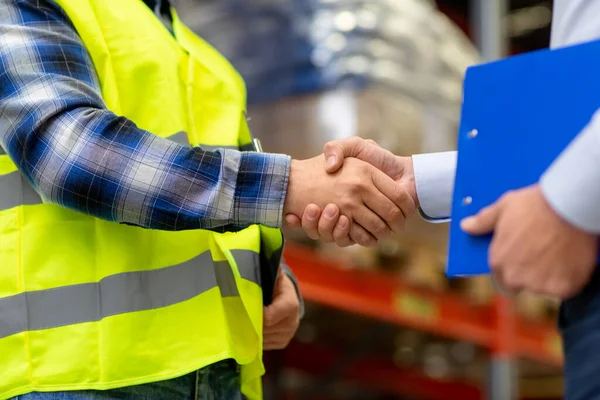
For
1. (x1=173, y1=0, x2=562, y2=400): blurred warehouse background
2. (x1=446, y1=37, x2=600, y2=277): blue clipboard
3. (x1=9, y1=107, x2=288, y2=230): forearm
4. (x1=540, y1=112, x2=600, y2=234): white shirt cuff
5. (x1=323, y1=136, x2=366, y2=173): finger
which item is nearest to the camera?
(x1=540, y1=112, x2=600, y2=234): white shirt cuff

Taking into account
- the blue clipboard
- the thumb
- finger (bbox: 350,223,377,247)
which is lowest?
finger (bbox: 350,223,377,247)

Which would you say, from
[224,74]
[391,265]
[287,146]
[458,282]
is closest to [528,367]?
[458,282]

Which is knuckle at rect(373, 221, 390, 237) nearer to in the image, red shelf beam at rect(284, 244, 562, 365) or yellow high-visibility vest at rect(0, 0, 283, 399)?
yellow high-visibility vest at rect(0, 0, 283, 399)

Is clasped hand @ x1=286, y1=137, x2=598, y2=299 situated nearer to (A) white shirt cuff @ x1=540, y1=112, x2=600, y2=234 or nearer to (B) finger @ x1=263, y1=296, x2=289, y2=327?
(A) white shirt cuff @ x1=540, y1=112, x2=600, y2=234

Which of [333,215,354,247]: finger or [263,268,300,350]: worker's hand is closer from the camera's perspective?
[333,215,354,247]: finger

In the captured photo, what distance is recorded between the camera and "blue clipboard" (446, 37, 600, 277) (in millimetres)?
915

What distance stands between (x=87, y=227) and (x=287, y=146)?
1.91 m

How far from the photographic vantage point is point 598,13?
951 mm

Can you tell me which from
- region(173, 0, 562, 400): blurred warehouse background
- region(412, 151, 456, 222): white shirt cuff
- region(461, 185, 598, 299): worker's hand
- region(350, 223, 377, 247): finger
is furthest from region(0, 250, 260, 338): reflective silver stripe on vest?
region(173, 0, 562, 400): blurred warehouse background

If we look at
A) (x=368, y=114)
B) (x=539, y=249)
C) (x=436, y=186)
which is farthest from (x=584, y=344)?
(x=368, y=114)

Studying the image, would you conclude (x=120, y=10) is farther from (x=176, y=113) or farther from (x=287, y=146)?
(x=287, y=146)

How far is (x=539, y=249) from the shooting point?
82 centimetres

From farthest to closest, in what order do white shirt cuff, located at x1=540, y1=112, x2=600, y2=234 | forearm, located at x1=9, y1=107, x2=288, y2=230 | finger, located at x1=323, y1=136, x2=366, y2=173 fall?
1. finger, located at x1=323, y1=136, x2=366, y2=173
2. forearm, located at x1=9, y1=107, x2=288, y2=230
3. white shirt cuff, located at x1=540, y1=112, x2=600, y2=234

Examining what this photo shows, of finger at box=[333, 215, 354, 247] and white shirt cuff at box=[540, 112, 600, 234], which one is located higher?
white shirt cuff at box=[540, 112, 600, 234]
